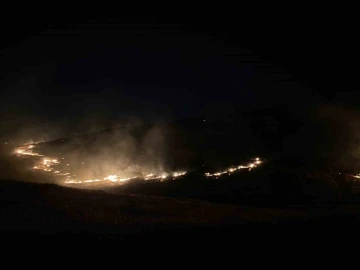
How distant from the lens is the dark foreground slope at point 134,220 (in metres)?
3.91

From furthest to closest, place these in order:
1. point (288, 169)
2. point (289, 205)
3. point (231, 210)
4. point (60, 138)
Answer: point (60, 138), point (288, 169), point (289, 205), point (231, 210)

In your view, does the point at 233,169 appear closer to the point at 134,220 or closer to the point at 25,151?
the point at 134,220

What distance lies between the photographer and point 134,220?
16.7 ft

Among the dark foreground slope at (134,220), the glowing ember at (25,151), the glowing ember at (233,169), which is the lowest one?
the dark foreground slope at (134,220)

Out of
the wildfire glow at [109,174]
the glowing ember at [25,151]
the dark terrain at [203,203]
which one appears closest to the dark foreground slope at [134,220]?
the dark terrain at [203,203]

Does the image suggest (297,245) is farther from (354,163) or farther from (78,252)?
(354,163)

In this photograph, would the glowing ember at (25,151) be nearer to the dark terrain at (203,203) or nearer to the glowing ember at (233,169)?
the dark terrain at (203,203)

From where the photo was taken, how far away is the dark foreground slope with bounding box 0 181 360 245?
3.91 metres

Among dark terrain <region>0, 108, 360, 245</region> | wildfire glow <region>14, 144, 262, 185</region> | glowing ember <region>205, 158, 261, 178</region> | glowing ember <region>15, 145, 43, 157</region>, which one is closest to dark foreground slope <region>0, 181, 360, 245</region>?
dark terrain <region>0, 108, 360, 245</region>

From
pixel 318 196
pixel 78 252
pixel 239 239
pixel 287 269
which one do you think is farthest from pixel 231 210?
pixel 318 196

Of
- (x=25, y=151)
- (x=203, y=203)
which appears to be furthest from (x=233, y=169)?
(x=25, y=151)

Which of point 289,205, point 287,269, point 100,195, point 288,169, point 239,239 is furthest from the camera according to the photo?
point 288,169

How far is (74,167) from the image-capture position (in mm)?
12516

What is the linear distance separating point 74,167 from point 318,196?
8.66 meters
